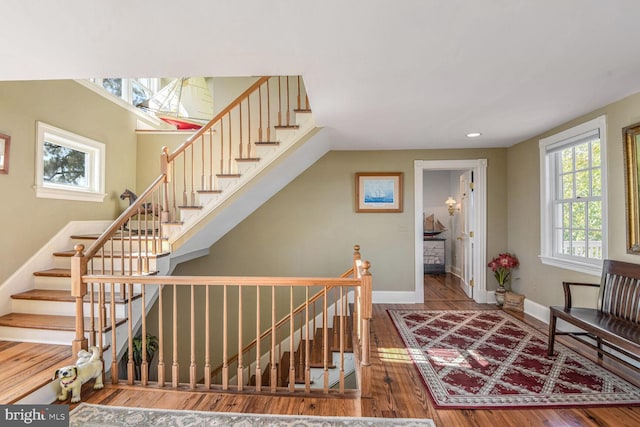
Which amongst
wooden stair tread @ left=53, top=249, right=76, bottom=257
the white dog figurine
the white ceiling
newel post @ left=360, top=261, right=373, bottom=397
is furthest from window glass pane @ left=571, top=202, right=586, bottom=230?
wooden stair tread @ left=53, top=249, right=76, bottom=257

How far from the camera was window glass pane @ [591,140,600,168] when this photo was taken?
2.89 m

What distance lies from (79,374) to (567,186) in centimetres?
487

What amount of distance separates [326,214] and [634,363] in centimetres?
344

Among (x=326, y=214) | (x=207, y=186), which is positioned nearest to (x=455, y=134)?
(x=326, y=214)

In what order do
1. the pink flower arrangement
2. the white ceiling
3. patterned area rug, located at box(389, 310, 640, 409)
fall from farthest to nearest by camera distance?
the pink flower arrangement < patterned area rug, located at box(389, 310, 640, 409) < the white ceiling

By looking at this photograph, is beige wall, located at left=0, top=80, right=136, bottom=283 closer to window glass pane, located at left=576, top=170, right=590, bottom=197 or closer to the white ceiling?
the white ceiling

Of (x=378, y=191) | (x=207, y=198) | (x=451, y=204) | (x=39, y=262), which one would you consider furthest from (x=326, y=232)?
(x=451, y=204)

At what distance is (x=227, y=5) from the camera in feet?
4.49

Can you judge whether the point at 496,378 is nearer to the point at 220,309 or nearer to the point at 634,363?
the point at 634,363

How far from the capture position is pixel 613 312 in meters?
2.45

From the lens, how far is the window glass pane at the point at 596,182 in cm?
287

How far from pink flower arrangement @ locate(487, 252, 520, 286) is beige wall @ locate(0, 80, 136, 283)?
5489mm

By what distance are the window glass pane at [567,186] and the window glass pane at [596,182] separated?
10.5 inches

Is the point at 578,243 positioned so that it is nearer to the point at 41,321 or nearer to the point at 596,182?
the point at 596,182
